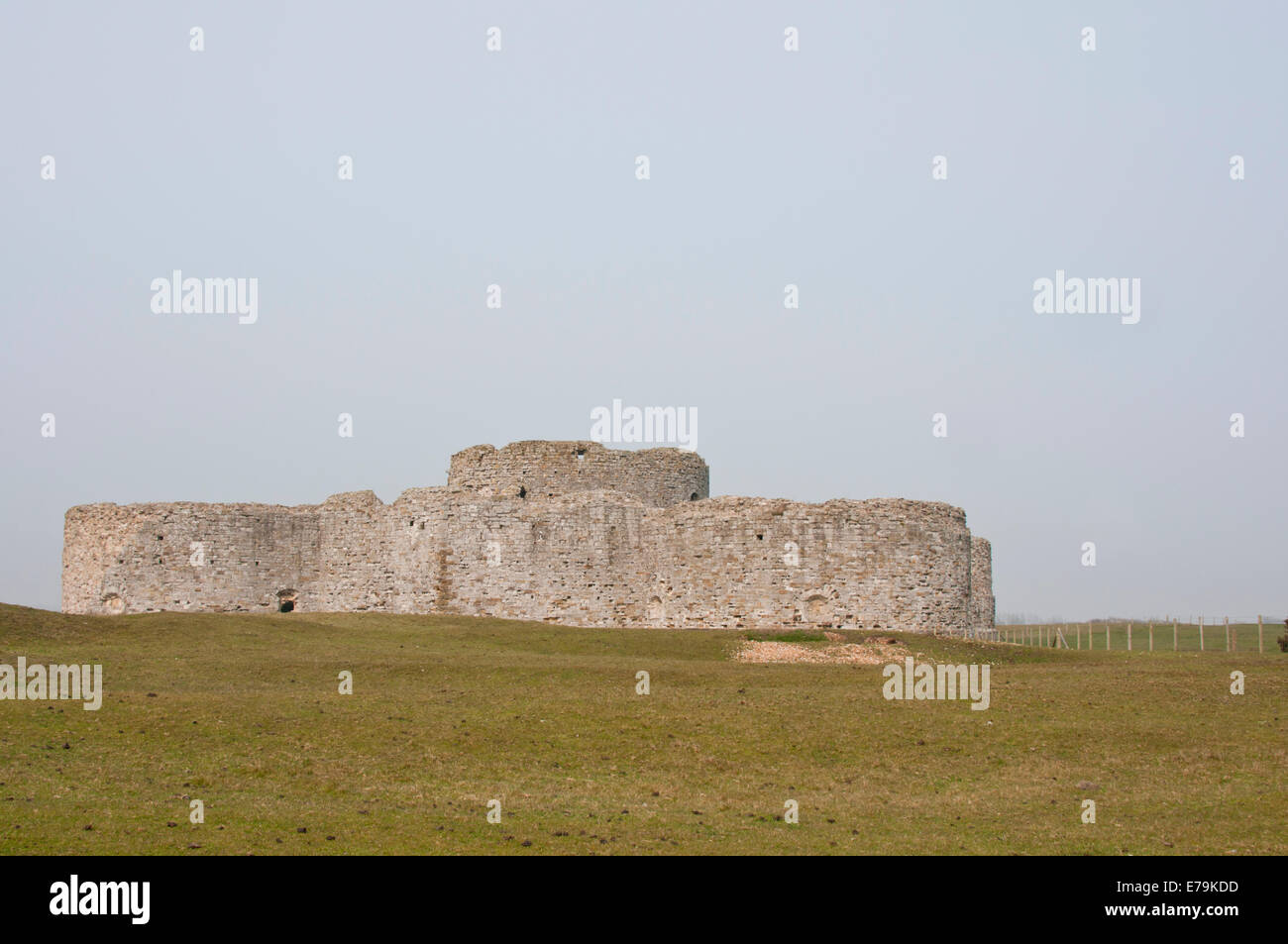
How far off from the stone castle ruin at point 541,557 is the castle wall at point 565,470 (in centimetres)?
9

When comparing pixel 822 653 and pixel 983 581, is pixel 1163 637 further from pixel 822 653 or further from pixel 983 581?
pixel 822 653

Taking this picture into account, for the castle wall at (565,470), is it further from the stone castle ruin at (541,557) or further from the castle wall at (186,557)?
the castle wall at (186,557)

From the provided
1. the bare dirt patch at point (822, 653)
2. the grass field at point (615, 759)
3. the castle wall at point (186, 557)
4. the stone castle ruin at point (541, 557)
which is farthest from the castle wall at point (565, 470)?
the grass field at point (615, 759)

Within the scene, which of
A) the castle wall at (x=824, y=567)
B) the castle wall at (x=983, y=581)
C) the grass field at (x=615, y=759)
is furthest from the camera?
the castle wall at (x=983, y=581)

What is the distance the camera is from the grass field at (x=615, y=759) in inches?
578

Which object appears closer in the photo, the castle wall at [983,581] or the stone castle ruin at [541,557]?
the stone castle ruin at [541,557]

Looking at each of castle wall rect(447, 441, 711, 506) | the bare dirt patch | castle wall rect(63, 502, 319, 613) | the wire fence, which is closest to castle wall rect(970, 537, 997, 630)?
the wire fence

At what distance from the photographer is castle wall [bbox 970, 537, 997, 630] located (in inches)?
2062

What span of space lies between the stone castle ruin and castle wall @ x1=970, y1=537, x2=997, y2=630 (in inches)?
76.8

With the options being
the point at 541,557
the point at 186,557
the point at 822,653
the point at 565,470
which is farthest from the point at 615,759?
the point at 186,557

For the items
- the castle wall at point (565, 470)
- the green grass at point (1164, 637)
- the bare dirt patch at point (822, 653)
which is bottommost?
the green grass at point (1164, 637)

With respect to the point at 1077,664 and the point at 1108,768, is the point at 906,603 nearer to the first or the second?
the point at 1077,664

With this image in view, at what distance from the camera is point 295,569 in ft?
160
